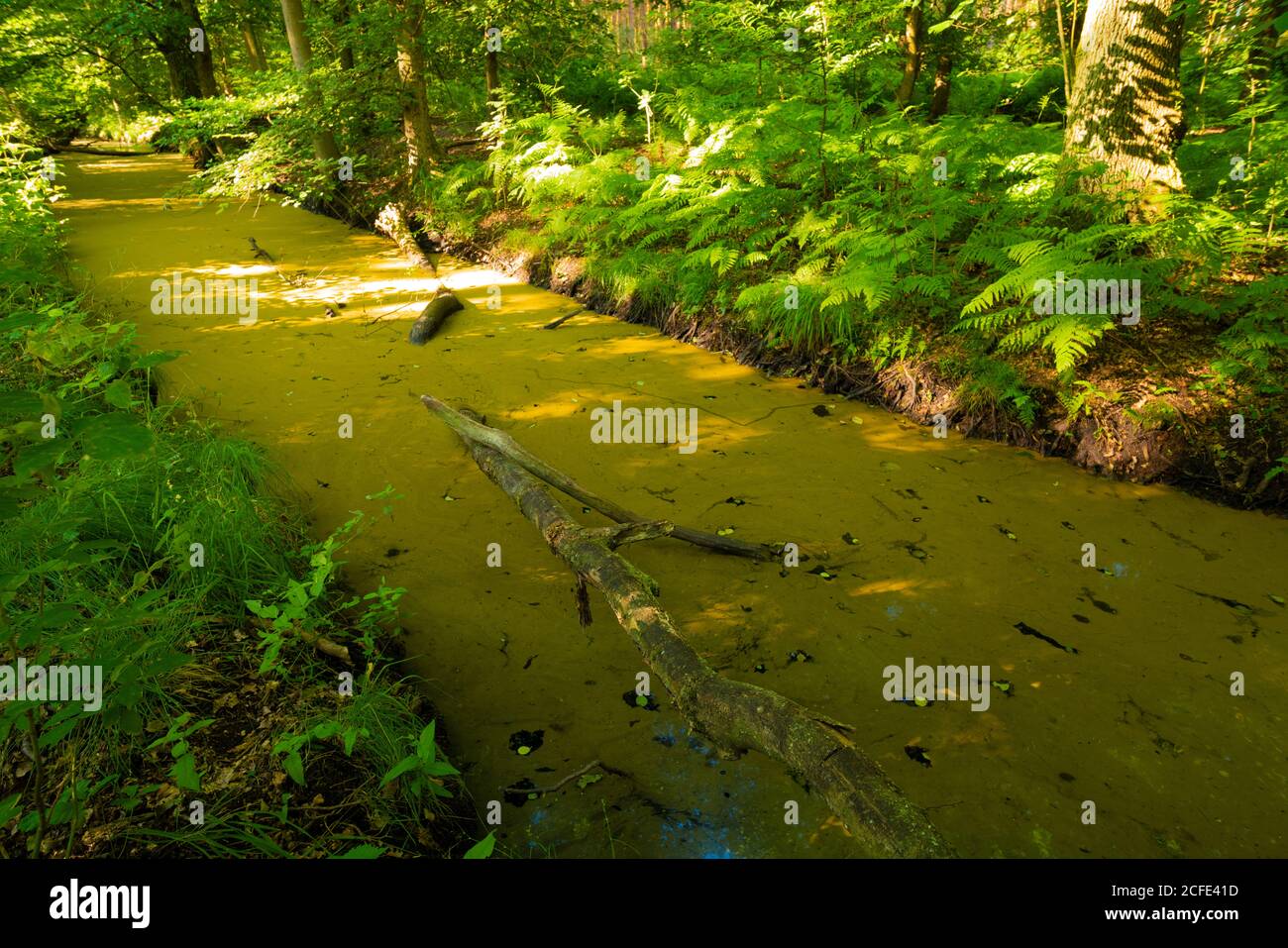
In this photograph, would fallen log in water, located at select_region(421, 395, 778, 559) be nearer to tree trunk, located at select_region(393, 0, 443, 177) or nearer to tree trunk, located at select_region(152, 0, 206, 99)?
tree trunk, located at select_region(393, 0, 443, 177)

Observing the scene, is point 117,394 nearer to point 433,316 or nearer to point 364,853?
point 364,853

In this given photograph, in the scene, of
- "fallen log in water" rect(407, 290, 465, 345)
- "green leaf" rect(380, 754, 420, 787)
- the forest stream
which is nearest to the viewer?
"green leaf" rect(380, 754, 420, 787)

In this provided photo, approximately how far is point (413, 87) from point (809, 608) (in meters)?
9.91

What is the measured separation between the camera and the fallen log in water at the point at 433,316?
6.57 m

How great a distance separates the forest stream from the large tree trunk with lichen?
2.52 m

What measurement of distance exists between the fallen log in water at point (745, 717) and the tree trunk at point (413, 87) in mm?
8757

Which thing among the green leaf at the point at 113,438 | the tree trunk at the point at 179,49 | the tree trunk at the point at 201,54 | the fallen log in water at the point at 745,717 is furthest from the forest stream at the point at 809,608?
the tree trunk at the point at 201,54

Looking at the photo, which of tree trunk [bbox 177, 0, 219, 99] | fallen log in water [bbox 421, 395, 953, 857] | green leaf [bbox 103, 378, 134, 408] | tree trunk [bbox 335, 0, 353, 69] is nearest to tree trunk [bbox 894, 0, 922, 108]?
fallen log in water [bbox 421, 395, 953, 857]

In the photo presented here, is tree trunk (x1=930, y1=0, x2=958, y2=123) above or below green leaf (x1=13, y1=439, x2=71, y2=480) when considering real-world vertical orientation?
above

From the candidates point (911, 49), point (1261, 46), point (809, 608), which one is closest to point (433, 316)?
point (809, 608)

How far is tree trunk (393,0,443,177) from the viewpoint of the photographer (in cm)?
893

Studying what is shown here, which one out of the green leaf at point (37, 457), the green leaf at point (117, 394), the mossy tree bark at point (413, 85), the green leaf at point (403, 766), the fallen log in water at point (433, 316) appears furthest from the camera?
the mossy tree bark at point (413, 85)

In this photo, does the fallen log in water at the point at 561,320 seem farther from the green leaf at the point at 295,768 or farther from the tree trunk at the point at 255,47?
the tree trunk at the point at 255,47

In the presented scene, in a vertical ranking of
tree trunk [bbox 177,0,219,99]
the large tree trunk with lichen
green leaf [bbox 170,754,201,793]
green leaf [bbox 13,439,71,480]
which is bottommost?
green leaf [bbox 170,754,201,793]
